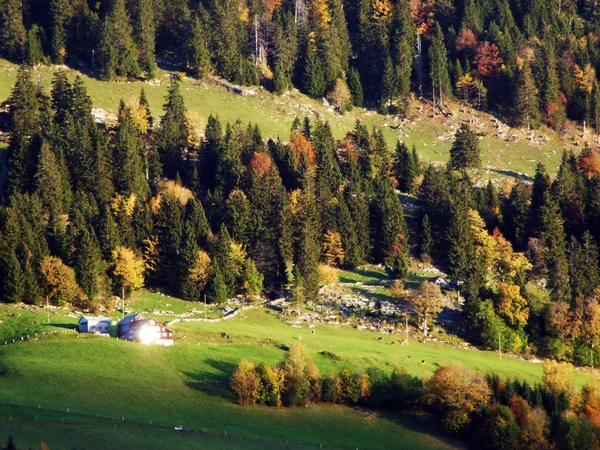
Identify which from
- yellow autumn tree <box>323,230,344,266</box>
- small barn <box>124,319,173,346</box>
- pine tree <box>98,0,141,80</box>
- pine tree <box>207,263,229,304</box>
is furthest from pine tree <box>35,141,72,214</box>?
pine tree <box>98,0,141,80</box>

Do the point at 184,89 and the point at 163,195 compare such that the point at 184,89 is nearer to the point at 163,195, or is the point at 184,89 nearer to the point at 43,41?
the point at 43,41

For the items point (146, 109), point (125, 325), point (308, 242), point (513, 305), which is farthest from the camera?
point (146, 109)

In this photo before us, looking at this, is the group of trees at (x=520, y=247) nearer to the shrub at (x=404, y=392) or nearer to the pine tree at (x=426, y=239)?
the pine tree at (x=426, y=239)

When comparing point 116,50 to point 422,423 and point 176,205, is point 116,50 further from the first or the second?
point 422,423

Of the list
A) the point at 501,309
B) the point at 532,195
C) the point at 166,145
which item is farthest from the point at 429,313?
the point at 166,145

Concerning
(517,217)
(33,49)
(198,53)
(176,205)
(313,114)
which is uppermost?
(198,53)

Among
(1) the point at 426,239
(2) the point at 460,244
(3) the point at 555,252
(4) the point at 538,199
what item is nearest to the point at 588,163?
(4) the point at 538,199

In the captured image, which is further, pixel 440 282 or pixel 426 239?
pixel 426 239
